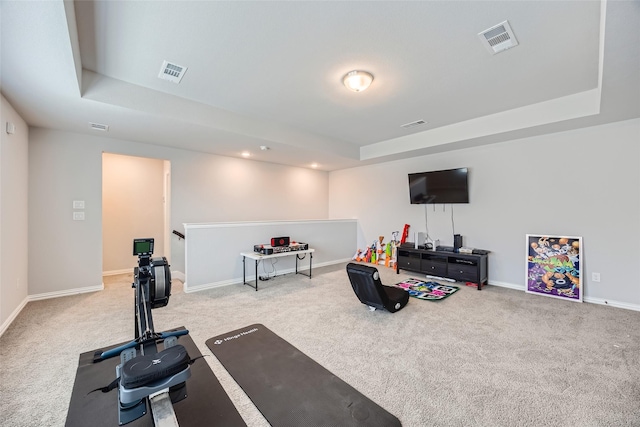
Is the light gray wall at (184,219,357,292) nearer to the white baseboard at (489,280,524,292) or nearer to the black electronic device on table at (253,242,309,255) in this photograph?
the black electronic device on table at (253,242,309,255)

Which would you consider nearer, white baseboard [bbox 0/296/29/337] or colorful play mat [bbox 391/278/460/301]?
white baseboard [bbox 0/296/29/337]

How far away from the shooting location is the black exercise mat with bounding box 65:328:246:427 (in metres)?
1.70

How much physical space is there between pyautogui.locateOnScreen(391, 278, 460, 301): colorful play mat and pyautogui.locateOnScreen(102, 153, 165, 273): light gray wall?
17.3 feet

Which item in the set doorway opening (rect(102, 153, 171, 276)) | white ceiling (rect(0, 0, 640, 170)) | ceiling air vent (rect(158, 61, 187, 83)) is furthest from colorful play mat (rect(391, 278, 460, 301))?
doorway opening (rect(102, 153, 171, 276))

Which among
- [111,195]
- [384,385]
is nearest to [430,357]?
[384,385]

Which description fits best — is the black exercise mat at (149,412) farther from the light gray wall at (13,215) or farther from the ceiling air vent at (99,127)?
the ceiling air vent at (99,127)

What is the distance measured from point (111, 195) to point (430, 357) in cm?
632

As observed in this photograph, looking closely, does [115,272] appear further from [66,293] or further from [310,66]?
[310,66]

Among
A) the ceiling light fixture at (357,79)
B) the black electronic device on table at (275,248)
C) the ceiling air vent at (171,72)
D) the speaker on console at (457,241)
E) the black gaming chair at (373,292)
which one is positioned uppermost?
the ceiling air vent at (171,72)

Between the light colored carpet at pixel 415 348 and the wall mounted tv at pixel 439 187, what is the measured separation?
1734 mm

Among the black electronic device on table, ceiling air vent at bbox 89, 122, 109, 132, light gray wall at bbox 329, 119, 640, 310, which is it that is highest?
ceiling air vent at bbox 89, 122, 109, 132

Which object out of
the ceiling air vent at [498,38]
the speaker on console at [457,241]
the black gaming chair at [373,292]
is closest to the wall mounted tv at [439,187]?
the speaker on console at [457,241]

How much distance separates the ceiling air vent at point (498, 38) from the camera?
86.3 inches

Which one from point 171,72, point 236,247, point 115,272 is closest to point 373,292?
point 236,247
